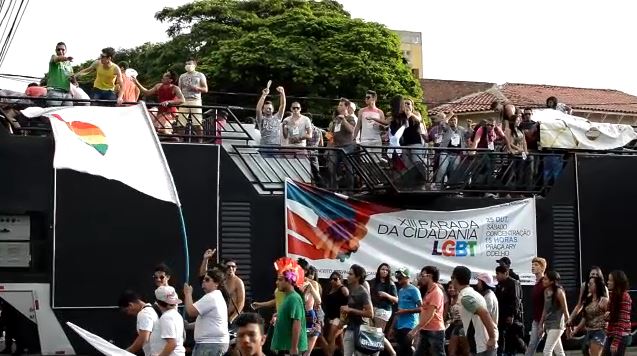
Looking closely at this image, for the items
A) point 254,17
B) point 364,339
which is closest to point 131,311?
point 364,339

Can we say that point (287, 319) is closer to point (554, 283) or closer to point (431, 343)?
point (431, 343)

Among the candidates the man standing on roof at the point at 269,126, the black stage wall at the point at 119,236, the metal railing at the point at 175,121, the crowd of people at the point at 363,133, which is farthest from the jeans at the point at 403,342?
the man standing on roof at the point at 269,126

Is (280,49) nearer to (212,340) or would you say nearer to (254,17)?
(254,17)

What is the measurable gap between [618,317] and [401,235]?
19.5 ft

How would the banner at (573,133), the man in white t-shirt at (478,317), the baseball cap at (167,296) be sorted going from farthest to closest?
the banner at (573,133) < the man in white t-shirt at (478,317) < the baseball cap at (167,296)

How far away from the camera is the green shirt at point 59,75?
62.6 feet

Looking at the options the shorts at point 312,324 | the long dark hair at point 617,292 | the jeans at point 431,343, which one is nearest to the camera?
the long dark hair at point 617,292

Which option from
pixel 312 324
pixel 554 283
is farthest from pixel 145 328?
pixel 554 283

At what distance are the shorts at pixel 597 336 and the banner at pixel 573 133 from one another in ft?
23.3

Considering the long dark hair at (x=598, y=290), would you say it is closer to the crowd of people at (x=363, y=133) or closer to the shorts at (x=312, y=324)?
the shorts at (x=312, y=324)

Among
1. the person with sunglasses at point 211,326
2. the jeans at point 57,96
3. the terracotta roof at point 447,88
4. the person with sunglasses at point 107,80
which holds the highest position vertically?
the terracotta roof at point 447,88

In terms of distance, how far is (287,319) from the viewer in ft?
44.9

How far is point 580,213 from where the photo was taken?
861 inches

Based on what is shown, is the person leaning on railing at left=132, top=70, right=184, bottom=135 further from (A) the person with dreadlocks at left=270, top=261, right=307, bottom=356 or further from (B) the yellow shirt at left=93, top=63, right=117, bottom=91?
(A) the person with dreadlocks at left=270, top=261, right=307, bottom=356
